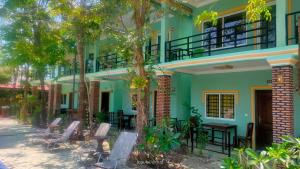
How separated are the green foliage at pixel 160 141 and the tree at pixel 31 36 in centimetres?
1003

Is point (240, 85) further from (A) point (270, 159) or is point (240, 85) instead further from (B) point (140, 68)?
(A) point (270, 159)

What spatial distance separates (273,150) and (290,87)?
4.08 meters

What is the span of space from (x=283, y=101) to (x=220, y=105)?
4.37 m

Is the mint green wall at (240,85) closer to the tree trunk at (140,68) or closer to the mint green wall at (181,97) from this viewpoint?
the mint green wall at (181,97)

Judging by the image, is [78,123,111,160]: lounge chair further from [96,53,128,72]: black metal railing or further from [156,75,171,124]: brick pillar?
[96,53,128,72]: black metal railing

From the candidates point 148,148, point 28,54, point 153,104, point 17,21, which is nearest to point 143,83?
point 148,148

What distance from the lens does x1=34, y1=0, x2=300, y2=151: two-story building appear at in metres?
8.15

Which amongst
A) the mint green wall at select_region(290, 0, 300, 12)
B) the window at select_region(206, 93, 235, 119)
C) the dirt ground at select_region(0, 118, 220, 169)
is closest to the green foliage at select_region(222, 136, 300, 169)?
the dirt ground at select_region(0, 118, 220, 169)

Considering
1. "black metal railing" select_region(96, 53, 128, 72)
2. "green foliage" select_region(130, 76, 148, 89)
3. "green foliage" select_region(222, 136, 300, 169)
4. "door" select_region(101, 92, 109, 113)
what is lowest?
"green foliage" select_region(222, 136, 300, 169)

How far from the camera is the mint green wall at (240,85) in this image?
10906 mm

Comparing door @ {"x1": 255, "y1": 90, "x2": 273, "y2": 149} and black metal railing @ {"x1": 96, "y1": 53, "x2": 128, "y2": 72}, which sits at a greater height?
black metal railing @ {"x1": 96, "y1": 53, "x2": 128, "y2": 72}

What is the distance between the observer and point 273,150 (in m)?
4.52

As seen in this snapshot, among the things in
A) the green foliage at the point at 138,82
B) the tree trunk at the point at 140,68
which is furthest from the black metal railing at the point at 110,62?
the green foliage at the point at 138,82

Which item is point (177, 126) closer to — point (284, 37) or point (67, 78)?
point (284, 37)
